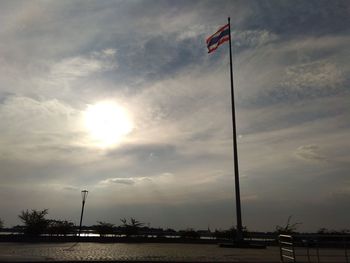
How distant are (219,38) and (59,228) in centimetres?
2192

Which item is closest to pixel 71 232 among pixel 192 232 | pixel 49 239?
pixel 49 239

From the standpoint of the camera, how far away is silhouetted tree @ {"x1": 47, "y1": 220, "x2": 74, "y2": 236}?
103ft

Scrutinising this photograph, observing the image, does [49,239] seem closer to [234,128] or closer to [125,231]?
[125,231]

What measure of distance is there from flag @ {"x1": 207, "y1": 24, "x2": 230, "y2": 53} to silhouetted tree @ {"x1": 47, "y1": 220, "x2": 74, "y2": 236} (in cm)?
2030

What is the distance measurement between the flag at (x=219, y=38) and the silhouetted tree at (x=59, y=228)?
66.6ft

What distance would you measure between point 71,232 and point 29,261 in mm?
20481

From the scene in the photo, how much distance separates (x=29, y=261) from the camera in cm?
1288

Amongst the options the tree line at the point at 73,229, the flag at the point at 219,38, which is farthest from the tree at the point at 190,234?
the flag at the point at 219,38

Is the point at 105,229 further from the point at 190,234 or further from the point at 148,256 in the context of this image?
the point at 148,256

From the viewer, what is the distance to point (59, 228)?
104 feet

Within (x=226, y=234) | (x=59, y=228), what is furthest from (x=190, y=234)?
(x=59, y=228)

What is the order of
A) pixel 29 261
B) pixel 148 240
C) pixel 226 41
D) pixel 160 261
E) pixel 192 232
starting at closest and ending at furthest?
pixel 29 261 → pixel 160 261 → pixel 226 41 → pixel 148 240 → pixel 192 232

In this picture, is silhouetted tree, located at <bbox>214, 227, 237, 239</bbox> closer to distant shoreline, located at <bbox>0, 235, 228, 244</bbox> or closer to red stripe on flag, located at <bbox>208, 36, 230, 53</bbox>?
distant shoreline, located at <bbox>0, 235, 228, 244</bbox>

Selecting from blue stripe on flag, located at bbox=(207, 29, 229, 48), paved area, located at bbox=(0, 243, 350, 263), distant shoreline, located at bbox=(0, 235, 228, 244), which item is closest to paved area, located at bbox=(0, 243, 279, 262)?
paved area, located at bbox=(0, 243, 350, 263)
